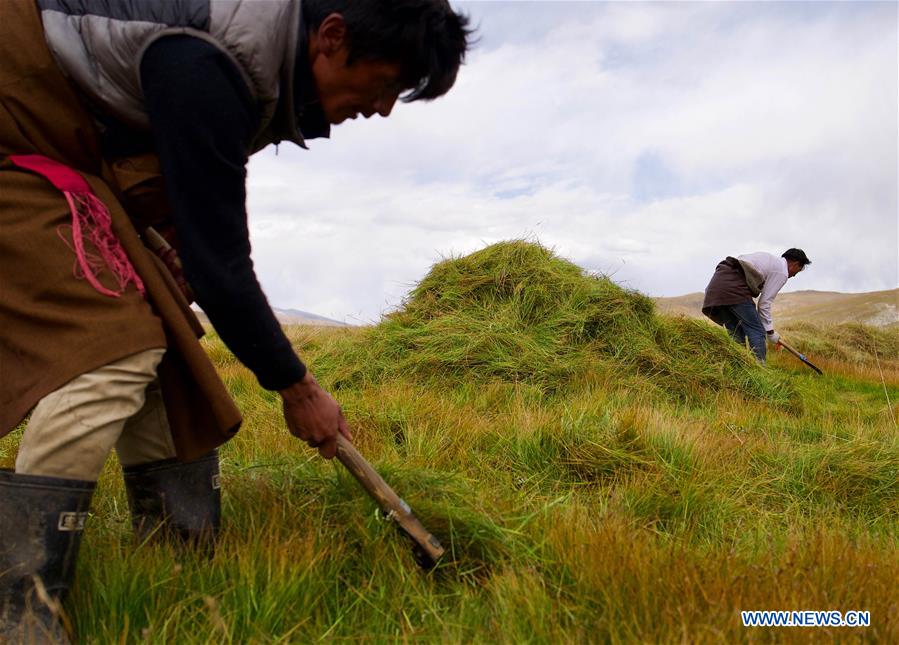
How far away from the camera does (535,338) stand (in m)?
5.35

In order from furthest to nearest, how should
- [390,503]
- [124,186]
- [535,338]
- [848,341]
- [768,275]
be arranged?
1. [848,341]
2. [768,275]
3. [535,338]
4. [390,503]
5. [124,186]

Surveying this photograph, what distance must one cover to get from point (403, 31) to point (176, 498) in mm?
1368

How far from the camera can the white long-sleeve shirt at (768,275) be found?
7.84 meters

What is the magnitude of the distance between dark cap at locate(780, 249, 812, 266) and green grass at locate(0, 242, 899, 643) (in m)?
4.10

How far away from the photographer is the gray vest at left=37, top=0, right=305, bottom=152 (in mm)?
1391

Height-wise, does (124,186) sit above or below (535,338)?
above

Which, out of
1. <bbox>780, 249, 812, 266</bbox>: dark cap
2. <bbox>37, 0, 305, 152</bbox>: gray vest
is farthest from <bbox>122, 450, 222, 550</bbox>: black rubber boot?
<bbox>780, 249, 812, 266</bbox>: dark cap

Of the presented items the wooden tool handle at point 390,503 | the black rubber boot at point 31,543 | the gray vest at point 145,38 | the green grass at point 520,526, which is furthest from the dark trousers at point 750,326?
the black rubber boot at point 31,543

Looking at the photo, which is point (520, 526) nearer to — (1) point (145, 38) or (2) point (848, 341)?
(1) point (145, 38)

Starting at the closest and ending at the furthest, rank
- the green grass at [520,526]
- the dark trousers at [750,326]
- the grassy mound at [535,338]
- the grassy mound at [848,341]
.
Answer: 1. the green grass at [520,526]
2. the grassy mound at [535,338]
3. the dark trousers at [750,326]
4. the grassy mound at [848,341]

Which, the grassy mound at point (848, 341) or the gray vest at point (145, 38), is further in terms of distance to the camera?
the grassy mound at point (848, 341)

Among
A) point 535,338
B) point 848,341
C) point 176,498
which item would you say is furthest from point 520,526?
point 848,341

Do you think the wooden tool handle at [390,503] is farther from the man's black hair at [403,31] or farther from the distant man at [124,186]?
the man's black hair at [403,31]

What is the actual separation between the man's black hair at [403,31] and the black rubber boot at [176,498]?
1196 millimetres
